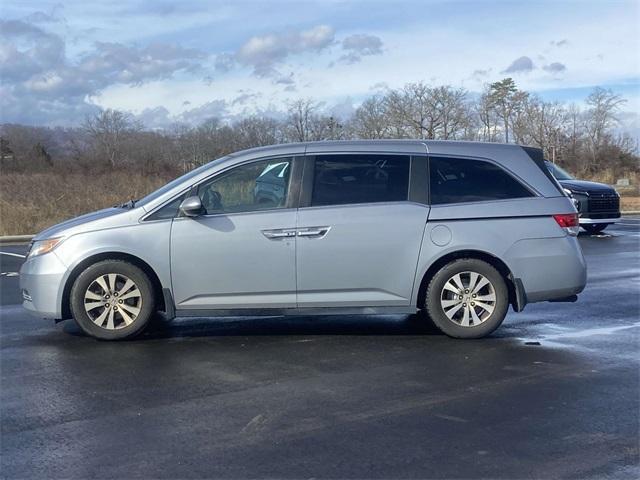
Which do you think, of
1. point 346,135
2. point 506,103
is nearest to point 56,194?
A: point 346,135

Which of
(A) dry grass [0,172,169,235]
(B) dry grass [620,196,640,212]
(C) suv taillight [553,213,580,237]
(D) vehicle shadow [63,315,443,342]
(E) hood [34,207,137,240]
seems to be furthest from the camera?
(B) dry grass [620,196,640,212]

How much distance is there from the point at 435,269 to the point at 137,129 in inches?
1749

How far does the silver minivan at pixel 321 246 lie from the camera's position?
6.90 metres

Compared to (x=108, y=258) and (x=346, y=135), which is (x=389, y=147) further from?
(x=346, y=135)

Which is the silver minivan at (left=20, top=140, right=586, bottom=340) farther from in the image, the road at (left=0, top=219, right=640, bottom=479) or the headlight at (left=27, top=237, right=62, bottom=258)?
the road at (left=0, top=219, right=640, bottom=479)

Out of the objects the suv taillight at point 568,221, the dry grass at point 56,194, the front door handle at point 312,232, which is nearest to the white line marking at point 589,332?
the suv taillight at point 568,221

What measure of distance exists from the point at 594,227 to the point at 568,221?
40.6 ft

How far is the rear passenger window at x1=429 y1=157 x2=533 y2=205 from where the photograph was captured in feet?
23.5

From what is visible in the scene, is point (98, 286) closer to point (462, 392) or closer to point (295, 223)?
point (295, 223)

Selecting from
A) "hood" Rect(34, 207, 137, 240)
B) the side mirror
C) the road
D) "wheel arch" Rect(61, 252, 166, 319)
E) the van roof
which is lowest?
the road

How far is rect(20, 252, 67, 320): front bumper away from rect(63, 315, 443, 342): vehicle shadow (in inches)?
20.4

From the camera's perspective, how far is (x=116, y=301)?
22.7 feet

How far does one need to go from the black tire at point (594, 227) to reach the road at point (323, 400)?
35.5 ft

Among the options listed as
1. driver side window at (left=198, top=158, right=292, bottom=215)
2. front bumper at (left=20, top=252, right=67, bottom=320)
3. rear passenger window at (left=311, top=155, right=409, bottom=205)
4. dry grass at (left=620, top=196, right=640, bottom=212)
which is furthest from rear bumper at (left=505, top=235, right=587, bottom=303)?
dry grass at (left=620, top=196, right=640, bottom=212)
